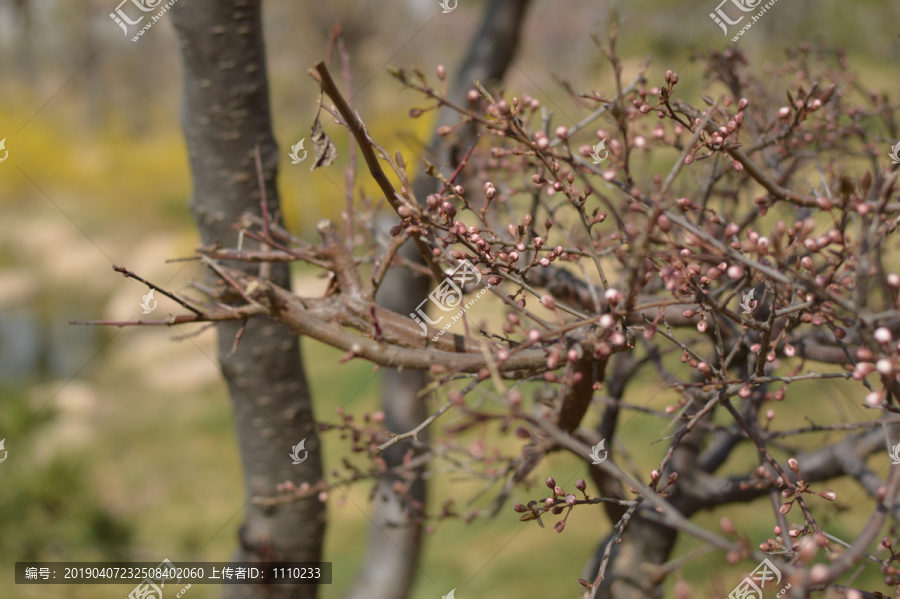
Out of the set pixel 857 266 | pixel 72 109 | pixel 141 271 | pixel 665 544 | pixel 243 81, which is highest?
pixel 72 109

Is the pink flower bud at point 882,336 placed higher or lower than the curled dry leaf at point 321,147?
lower

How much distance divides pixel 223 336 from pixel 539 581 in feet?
11.0

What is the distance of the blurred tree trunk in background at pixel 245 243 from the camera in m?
1.92

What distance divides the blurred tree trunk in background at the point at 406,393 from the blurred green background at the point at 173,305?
237 mm

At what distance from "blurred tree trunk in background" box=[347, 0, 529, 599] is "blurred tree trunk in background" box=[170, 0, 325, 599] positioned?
1114 millimetres

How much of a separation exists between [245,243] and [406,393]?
166cm

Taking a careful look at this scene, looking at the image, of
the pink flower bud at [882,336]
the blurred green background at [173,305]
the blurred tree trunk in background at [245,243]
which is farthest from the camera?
the blurred green background at [173,305]

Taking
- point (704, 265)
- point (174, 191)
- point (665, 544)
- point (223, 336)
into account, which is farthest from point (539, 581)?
point (174, 191)

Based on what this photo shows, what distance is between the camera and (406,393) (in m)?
3.59

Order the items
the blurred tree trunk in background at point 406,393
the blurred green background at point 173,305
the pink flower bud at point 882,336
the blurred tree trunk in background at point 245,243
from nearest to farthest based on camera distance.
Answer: the pink flower bud at point 882,336
the blurred tree trunk in background at point 245,243
the blurred tree trunk in background at point 406,393
the blurred green background at point 173,305

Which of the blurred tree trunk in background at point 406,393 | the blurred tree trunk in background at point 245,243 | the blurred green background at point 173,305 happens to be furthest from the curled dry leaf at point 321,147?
the blurred tree trunk in background at point 406,393

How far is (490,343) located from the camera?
1.33m

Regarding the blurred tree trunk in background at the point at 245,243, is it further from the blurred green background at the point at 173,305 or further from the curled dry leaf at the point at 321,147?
the curled dry leaf at the point at 321,147

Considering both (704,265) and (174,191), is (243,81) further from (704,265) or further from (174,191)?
(174,191)
